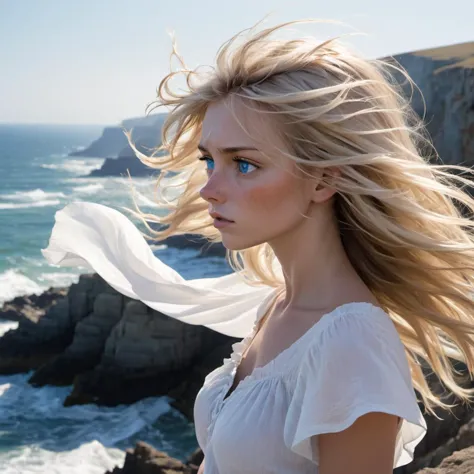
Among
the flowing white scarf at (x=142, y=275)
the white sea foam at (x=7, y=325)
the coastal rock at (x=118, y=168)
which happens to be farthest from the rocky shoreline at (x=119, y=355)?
the coastal rock at (x=118, y=168)

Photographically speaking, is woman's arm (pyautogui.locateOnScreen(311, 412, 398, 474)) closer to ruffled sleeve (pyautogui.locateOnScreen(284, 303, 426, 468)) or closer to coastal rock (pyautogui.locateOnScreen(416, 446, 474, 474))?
ruffled sleeve (pyautogui.locateOnScreen(284, 303, 426, 468))

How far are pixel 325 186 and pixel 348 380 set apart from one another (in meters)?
0.69

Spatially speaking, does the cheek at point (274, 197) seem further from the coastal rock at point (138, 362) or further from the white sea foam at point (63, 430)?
the coastal rock at point (138, 362)

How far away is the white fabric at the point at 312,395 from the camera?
2.15 m

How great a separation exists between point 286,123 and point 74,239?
1885 millimetres

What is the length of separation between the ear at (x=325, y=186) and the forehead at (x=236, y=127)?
21cm

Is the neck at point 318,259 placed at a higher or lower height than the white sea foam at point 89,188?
higher

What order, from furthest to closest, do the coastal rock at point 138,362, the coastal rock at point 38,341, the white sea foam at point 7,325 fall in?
the white sea foam at point 7,325 → the coastal rock at point 38,341 → the coastal rock at point 138,362

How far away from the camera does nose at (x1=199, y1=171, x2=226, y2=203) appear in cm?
256

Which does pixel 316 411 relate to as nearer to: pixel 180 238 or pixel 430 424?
pixel 430 424

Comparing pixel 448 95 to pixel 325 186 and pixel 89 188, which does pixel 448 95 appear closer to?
pixel 325 186

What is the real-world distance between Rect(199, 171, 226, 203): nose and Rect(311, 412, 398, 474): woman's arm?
2.88 feet

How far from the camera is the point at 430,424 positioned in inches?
300

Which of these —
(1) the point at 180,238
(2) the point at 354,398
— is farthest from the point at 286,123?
(1) the point at 180,238
